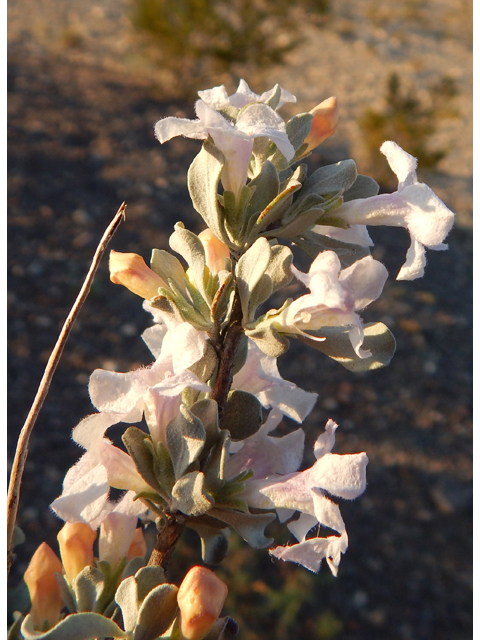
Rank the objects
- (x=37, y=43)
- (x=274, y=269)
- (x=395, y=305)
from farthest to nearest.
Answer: (x=37, y=43) → (x=395, y=305) → (x=274, y=269)

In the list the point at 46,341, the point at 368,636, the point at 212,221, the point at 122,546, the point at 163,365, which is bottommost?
the point at 368,636

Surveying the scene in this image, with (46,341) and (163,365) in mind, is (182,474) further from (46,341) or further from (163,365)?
(46,341)

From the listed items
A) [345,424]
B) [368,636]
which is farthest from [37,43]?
[368,636]

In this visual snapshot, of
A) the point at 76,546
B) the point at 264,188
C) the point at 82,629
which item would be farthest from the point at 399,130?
the point at 82,629

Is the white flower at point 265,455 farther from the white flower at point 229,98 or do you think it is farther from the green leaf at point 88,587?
the white flower at point 229,98

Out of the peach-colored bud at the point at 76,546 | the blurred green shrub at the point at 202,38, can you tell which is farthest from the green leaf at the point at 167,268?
the blurred green shrub at the point at 202,38

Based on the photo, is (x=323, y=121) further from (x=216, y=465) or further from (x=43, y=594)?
(x=43, y=594)

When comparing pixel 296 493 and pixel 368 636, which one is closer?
pixel 296 493
